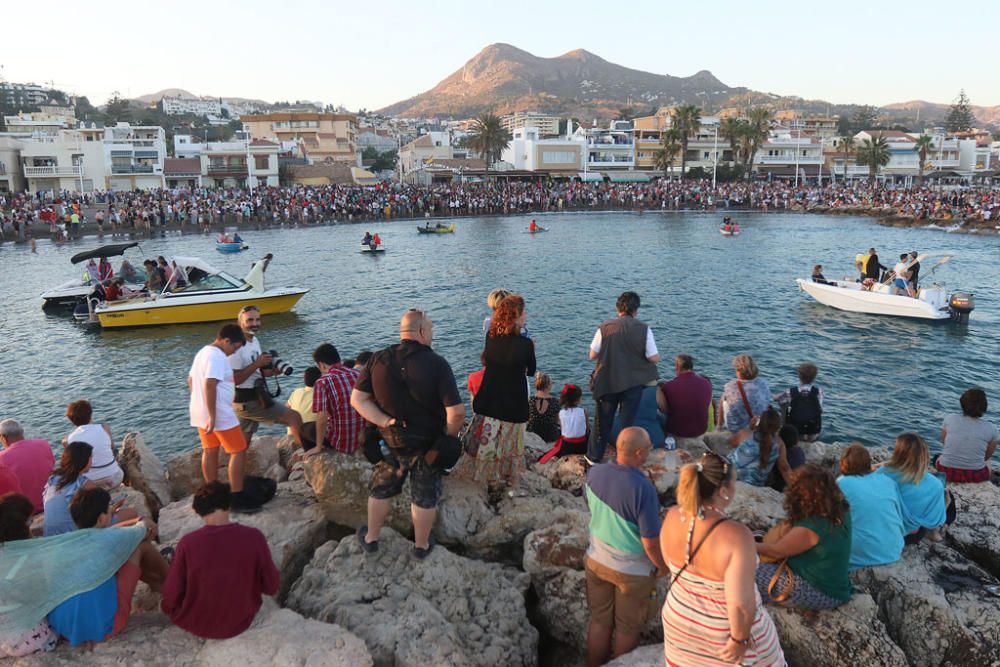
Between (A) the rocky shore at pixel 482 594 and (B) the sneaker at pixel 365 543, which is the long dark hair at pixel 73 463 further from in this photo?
(B) the sneaker at pixel 365 543

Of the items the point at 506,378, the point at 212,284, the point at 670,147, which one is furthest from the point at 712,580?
the point at 670,147

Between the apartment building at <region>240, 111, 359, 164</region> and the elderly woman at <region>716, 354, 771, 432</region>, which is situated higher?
the apartment building at <region>240, 111, 359, 164</region>

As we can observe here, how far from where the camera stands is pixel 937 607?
487 centimetres

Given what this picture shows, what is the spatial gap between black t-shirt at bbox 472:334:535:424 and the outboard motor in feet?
62.0

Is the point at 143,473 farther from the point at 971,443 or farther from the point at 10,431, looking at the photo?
the point at 971,443

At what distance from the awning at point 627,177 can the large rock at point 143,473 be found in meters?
80.0

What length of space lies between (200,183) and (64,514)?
75.8m

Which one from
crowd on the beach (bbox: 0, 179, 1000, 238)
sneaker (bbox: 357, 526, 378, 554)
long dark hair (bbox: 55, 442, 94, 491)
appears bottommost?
sneaker (bbox: 357, 526, 378, 554)

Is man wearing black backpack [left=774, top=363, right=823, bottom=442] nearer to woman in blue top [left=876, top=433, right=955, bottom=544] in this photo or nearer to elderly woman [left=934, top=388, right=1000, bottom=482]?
elderly woman [left=934, top=388, right=1000, bottom=482]

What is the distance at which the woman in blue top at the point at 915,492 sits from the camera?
5.29 meters

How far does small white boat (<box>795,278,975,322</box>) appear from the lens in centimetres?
1969

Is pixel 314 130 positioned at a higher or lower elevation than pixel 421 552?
higher

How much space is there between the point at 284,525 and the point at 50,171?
73.6 metres

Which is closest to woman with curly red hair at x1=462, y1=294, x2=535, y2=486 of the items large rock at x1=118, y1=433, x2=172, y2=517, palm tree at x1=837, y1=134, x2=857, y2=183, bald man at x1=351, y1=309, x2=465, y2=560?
bald man at x1=351, y1=309, x2=465, y2=560
